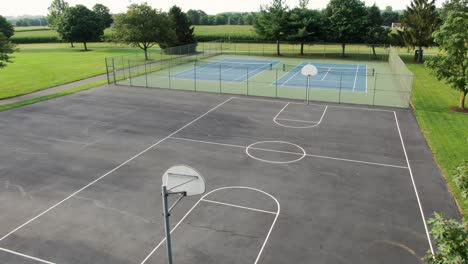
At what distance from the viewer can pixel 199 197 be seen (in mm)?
14109

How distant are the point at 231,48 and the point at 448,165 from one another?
61632 mm

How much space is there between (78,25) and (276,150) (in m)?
70.1

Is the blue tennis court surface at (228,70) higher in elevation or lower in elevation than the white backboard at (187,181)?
lower

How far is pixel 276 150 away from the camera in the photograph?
62.0 feet

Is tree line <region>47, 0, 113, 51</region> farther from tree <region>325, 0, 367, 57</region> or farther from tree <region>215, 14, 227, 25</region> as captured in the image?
tree <region>215, 14, 227, 25</region>

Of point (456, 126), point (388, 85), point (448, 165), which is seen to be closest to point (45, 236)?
point (448, 165)

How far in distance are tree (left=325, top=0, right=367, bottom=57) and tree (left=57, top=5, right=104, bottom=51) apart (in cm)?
4832

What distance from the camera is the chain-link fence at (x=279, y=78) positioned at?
3152 cm

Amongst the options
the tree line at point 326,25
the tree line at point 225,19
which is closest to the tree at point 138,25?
the tree line at point 326,25

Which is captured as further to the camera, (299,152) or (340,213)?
(299,152)

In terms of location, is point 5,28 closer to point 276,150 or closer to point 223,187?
point 276,150

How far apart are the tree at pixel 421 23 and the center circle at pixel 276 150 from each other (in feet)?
137

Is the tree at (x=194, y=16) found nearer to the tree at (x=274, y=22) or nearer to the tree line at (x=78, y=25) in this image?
the tree line at (x=78, y=25)

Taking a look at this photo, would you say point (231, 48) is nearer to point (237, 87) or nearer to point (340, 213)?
point (237, 87)
